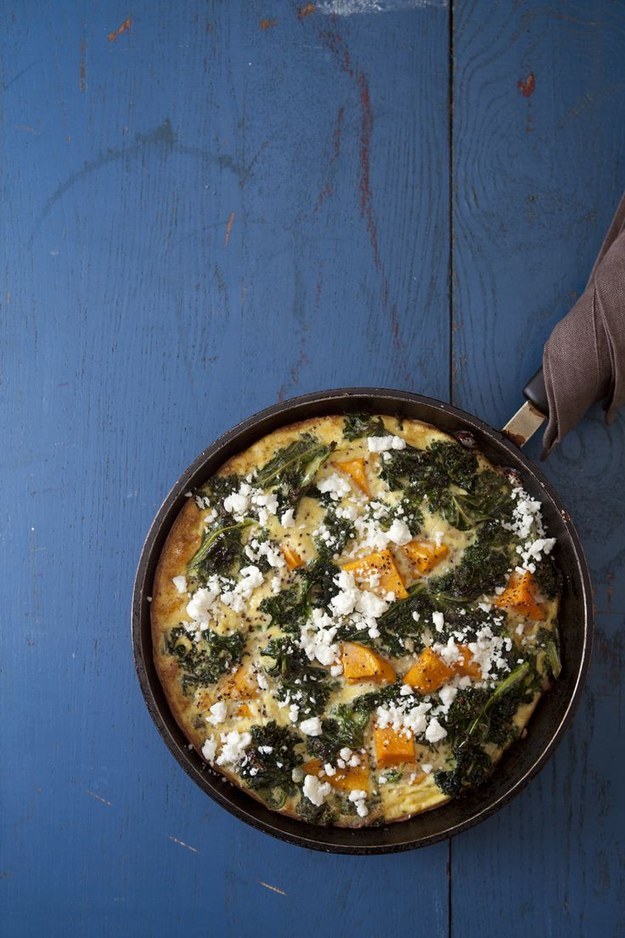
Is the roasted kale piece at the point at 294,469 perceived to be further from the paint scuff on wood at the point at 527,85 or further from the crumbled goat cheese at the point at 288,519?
the paint scuff on wood at the point at 527,85

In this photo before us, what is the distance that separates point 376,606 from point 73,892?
1.79m

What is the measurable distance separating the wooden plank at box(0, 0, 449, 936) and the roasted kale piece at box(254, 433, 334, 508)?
1.41 ft

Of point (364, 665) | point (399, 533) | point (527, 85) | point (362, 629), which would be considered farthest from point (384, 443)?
point (527, 85)

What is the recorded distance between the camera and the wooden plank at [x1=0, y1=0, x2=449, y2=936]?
11.5 feet

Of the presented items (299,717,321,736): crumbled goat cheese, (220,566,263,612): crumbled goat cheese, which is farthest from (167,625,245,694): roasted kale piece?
(299,717,321,736): crumbled goat cheese

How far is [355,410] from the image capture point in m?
3.21

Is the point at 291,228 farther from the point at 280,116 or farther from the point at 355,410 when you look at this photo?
the point at 355,410

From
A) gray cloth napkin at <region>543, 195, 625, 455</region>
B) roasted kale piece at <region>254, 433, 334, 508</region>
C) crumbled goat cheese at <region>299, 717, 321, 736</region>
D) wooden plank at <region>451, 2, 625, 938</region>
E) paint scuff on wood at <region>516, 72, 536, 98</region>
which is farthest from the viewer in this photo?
paint scuff on wood at <region>516, 72, 536, 98</region>

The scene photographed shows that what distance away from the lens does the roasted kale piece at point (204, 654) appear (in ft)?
10.1

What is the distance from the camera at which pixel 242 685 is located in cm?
307

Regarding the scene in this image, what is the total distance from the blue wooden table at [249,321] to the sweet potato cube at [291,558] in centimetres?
71

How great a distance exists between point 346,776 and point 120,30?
3.13m

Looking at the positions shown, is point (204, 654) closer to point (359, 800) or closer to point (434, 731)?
point (359, 800)

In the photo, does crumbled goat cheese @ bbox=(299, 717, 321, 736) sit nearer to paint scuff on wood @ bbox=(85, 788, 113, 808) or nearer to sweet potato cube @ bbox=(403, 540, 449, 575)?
sweet potato cube @ bbox=(403, 540, 449, 575)
